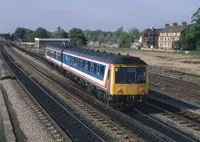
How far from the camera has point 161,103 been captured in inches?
744

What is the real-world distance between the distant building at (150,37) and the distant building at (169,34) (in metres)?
4.63

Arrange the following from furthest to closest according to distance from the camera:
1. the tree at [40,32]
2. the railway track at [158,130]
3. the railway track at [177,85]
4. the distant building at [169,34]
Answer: the tree at [40,32] < the distant building at [169,34] < the railway track at [177,85] < the railway track at [158,130]

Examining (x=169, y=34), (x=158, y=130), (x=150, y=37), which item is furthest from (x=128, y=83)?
(x=150, y=37)

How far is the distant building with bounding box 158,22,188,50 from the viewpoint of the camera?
12214 cm

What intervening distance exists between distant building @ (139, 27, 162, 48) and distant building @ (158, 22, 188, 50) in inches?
182

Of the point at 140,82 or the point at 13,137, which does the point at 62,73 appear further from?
the point at 13,137

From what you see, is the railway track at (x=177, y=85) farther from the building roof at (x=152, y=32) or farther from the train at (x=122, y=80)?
the building roof at (x=152, y=32)

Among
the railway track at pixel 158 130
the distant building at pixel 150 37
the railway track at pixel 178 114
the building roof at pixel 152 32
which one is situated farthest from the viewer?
the distant building at pixel 150 37

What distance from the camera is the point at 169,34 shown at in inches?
5113

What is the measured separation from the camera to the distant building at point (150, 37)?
14600 cm

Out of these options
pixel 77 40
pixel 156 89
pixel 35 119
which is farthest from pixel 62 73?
pixel 77 40

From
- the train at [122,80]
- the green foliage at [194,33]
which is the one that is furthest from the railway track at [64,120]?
the green foliage at [194,33]

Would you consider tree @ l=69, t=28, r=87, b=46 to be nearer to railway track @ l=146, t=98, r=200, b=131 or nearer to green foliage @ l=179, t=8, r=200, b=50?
green foliage @ l=179, t=8, r=200, b=50

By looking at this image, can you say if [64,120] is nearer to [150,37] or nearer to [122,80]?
[122,80]
